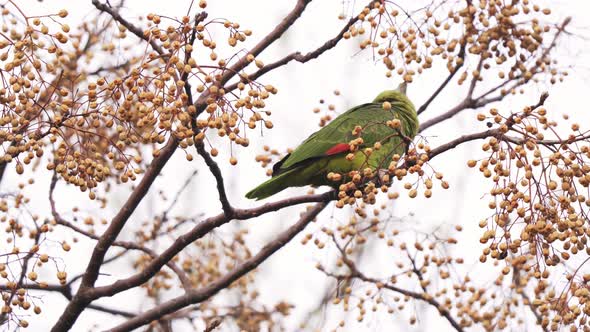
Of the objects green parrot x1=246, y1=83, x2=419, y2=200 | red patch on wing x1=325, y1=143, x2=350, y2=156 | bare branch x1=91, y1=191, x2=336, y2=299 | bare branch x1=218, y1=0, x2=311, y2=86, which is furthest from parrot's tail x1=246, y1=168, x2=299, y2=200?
bare branch x1=218, y1=0, x2=311, y2=86

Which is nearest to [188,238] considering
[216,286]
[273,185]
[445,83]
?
[216,286]

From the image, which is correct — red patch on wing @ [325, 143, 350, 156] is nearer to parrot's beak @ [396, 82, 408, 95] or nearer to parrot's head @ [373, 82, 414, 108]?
parrot's head @ [373, 82, 414, 108]

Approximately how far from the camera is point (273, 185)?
18.6 ft

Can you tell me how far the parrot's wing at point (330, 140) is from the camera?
5789 millimetres

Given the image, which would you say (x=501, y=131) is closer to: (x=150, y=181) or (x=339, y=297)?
(x=150, y=181)

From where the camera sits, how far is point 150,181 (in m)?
4.94

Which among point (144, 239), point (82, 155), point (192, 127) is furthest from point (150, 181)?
point (144, 239)

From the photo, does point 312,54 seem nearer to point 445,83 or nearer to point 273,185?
point 273,185

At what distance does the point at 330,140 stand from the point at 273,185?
0.56 m

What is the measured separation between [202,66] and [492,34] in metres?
2.64

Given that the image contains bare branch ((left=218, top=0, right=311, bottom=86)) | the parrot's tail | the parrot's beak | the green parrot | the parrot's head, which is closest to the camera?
bare branch ((left=218, top=0, right=311, bottom=86))

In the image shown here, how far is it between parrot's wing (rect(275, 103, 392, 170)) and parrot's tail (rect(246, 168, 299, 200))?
72 millimetres

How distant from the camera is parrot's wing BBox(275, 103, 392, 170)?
579 cm

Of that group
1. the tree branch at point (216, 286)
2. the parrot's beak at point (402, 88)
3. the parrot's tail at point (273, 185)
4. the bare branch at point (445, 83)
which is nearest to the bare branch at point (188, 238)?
the tree branch at point (216, 286)
